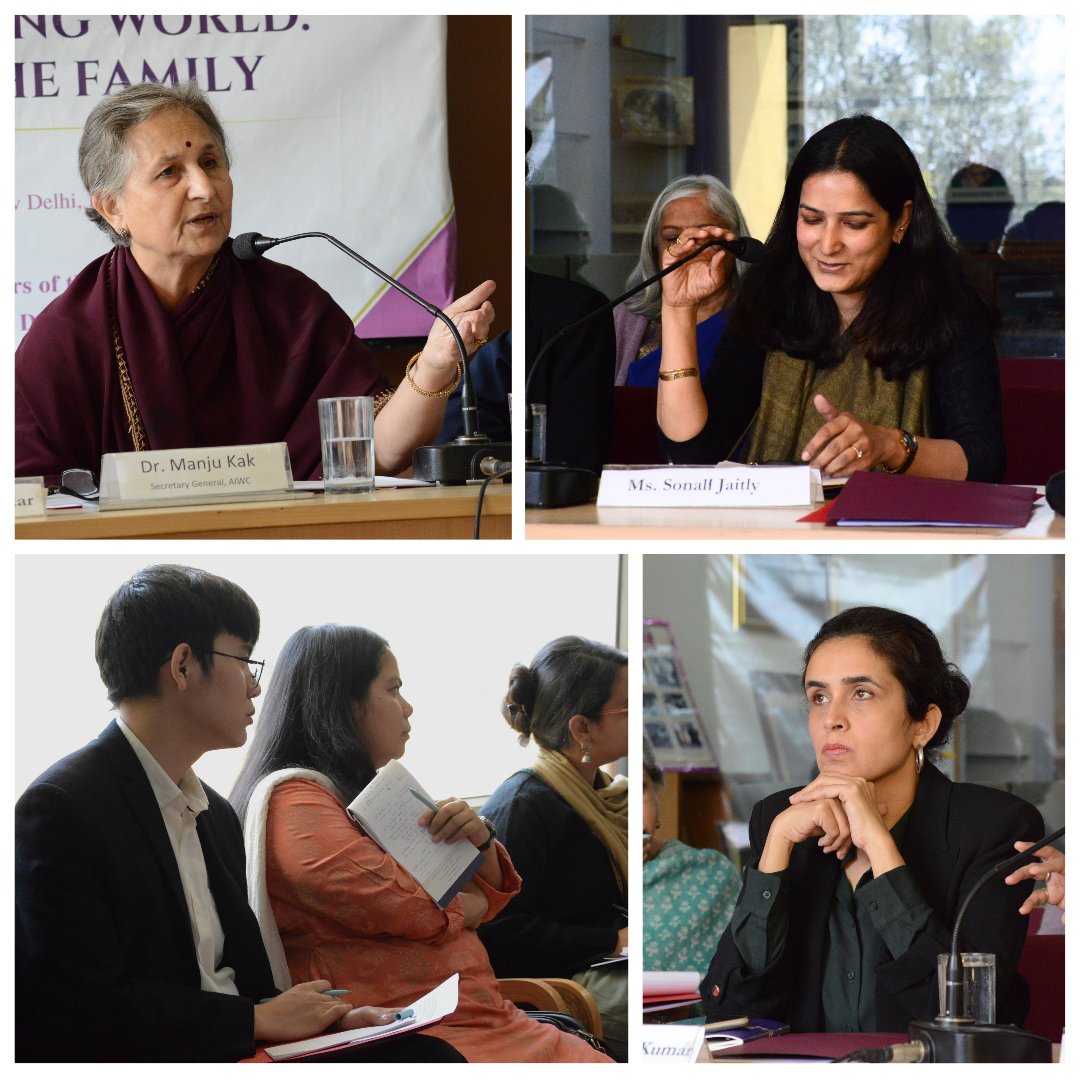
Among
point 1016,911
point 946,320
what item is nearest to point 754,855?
point 1016,911

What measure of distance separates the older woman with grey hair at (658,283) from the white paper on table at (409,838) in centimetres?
A: 123

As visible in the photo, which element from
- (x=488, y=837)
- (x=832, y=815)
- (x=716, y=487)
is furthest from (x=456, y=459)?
(x=832, y=815)

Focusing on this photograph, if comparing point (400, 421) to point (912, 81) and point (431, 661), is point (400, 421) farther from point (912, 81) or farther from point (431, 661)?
point (912, 81)

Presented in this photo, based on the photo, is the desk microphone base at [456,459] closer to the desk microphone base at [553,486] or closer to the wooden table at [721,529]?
the desk microphone base at [553,486]

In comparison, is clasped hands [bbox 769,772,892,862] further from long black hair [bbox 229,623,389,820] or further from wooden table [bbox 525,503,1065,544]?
long black hair [bbox 229,623,389,820]

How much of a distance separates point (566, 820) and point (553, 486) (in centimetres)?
34

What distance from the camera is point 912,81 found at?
174 inches

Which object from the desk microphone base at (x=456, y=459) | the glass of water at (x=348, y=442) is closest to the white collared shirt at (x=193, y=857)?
the glass of water at (x=348, y=442)

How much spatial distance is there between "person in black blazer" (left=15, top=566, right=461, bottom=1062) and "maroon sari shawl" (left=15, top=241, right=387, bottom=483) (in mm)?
663

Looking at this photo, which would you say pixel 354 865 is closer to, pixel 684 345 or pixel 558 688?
pixel 558 688

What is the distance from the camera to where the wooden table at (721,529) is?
121 centimetres

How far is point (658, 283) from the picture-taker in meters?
2.75

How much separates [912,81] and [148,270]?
10.1 ft
